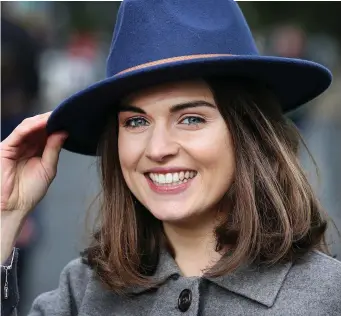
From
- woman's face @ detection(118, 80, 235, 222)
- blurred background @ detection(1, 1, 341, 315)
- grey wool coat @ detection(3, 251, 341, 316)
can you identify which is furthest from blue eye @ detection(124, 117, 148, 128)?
blurred background @ detection(1, 1, 341, 315)

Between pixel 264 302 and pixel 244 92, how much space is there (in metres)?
0.69

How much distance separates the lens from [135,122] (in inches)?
118

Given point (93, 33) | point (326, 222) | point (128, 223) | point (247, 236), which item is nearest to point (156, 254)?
point (128, 223)

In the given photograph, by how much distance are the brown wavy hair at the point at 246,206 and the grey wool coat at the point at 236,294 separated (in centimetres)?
4

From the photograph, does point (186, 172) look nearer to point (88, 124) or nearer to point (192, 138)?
point (192, 138)

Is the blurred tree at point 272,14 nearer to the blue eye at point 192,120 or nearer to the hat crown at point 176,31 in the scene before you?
the hat crown at point 176,31

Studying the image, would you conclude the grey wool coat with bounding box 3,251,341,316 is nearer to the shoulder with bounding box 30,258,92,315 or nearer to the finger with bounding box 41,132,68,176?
the shoulder with bounding box 30,258,92,315

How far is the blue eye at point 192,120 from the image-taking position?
2889mm

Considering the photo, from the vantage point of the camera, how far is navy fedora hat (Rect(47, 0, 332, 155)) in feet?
9.27

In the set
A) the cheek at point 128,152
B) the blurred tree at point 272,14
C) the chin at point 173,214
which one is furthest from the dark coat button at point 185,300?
the blurred tree at point 272,14

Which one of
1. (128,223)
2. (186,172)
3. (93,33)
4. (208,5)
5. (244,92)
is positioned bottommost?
(93,33)

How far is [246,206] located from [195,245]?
25 centimetres

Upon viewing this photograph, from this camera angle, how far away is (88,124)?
3176 millimetres

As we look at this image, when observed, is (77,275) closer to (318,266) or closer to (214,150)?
(214,150)
